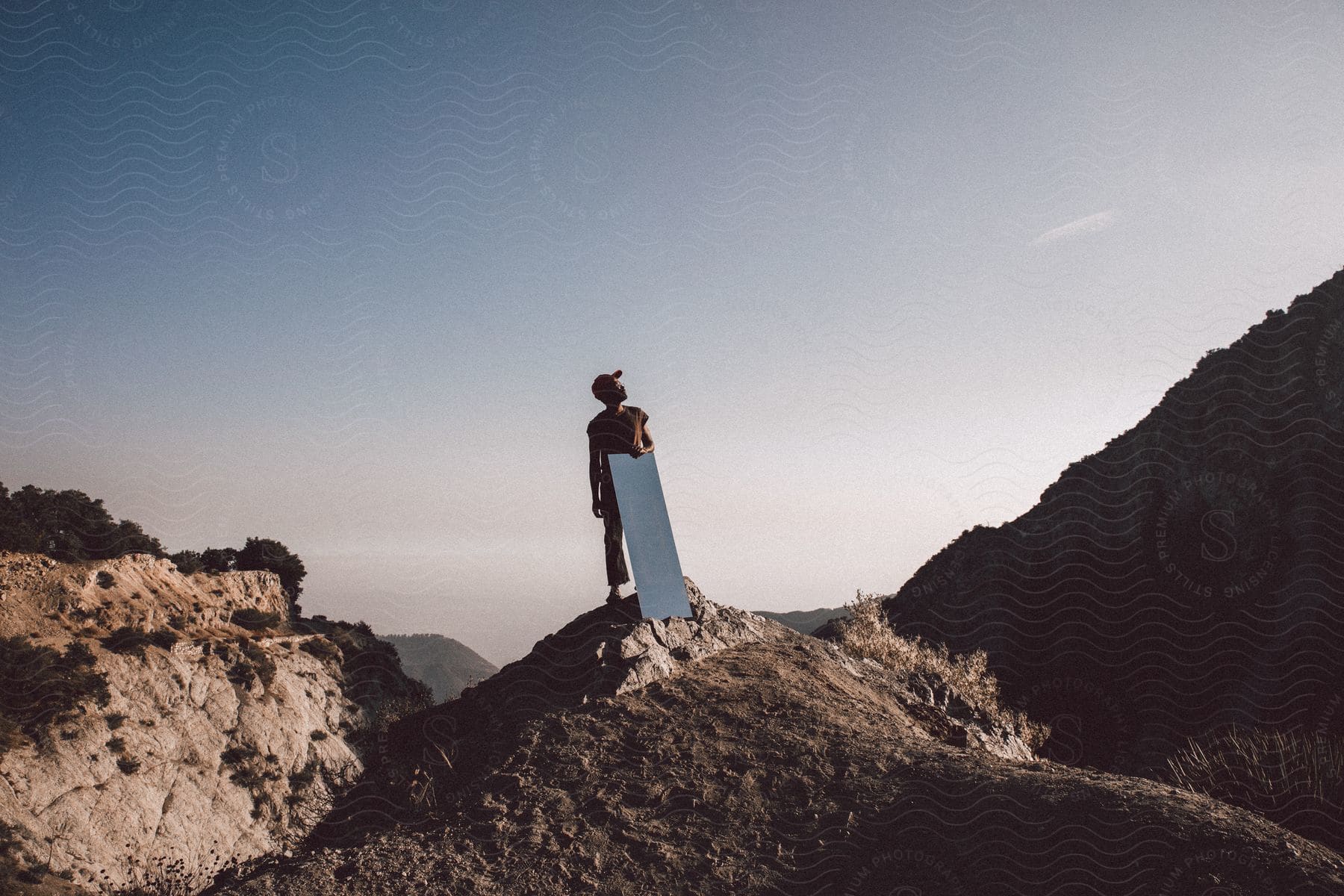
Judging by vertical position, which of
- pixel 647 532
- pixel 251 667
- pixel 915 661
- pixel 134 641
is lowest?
pixel 915 661

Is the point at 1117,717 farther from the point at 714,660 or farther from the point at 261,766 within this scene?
the point at 261,766

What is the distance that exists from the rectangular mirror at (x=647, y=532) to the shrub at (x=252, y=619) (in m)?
10.3

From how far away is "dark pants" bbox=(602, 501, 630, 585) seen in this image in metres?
9.59

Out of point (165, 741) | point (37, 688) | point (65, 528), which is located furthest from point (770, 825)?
point (65, 528)

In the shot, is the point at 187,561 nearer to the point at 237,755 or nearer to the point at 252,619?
the point at 252,619

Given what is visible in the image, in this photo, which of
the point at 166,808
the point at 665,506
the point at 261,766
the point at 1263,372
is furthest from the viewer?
the point at 1263,372

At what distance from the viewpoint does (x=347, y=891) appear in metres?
5.51

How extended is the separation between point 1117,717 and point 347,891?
118ft

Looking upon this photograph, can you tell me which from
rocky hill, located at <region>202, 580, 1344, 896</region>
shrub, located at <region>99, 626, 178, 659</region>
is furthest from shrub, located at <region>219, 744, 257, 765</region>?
rocky hill, located at <region>202, 580, 1344, 896</region>

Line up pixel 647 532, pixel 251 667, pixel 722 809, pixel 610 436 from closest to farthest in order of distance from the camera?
pixel 722 809
pixel 647 532
pixel 610 436
pixel 251 667

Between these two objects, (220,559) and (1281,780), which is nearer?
(1281,780)

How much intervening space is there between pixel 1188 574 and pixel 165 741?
44181 mm

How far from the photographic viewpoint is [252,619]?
14.4m

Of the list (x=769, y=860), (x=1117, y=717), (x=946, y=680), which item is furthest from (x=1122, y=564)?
(x=769, y=860)
